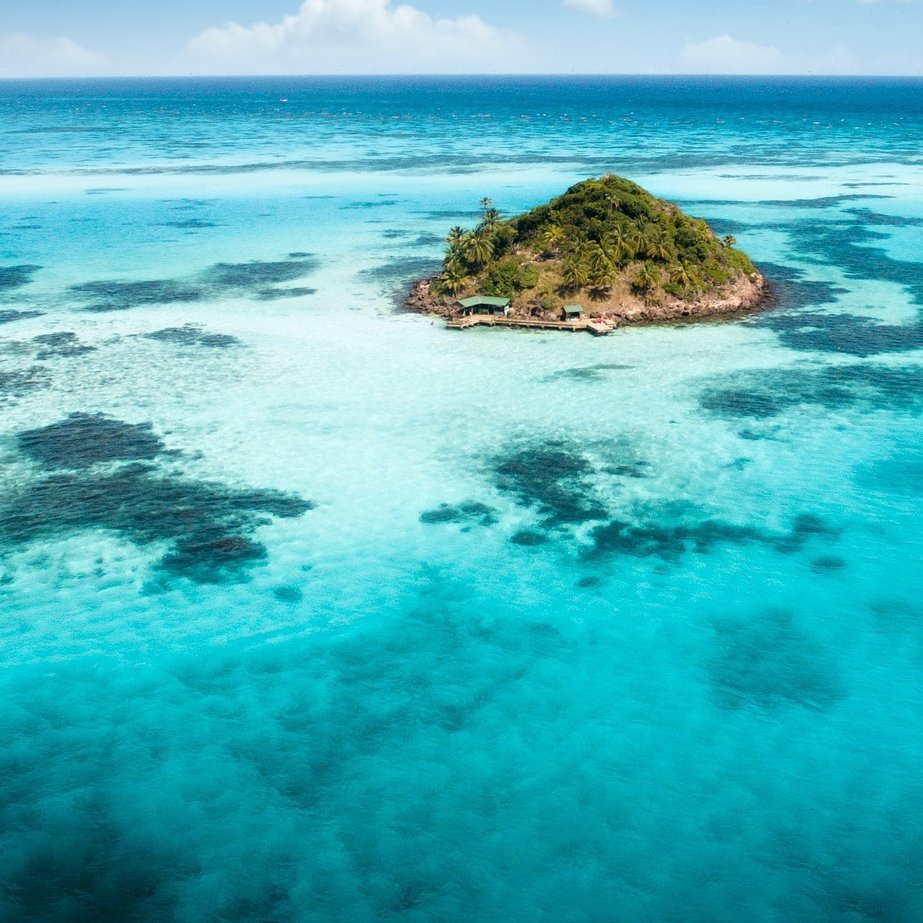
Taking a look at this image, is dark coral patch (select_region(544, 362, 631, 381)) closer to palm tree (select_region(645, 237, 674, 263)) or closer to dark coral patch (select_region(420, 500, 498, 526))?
palm tree (select_region(645, 237, 674, 263))

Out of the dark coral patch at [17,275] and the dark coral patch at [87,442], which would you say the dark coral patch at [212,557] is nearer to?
the dark coral patch at [87,442]

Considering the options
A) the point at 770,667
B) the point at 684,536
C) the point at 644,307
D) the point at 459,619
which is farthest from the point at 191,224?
the point at 770,667

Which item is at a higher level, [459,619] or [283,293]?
[283,293]

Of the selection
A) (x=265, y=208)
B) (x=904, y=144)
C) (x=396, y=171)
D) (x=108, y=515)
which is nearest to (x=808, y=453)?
(x=108, y=515)

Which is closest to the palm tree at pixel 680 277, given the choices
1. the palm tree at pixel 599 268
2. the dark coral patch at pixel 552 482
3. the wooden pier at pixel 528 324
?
the palm tree at pixel 599 268

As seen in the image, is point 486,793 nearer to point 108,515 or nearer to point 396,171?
point 108,515

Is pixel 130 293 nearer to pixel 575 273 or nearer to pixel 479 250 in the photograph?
pixel 479 250

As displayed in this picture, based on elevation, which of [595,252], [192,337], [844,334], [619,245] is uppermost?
[619,245]

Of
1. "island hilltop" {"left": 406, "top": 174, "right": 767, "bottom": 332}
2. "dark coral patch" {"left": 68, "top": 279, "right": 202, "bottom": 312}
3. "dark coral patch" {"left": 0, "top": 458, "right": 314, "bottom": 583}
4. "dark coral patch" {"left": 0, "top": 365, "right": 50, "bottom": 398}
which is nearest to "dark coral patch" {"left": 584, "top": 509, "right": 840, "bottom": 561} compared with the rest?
"dark coral patch" {"left": 0, "top": 458, "right": 314, "bottom": 583}
